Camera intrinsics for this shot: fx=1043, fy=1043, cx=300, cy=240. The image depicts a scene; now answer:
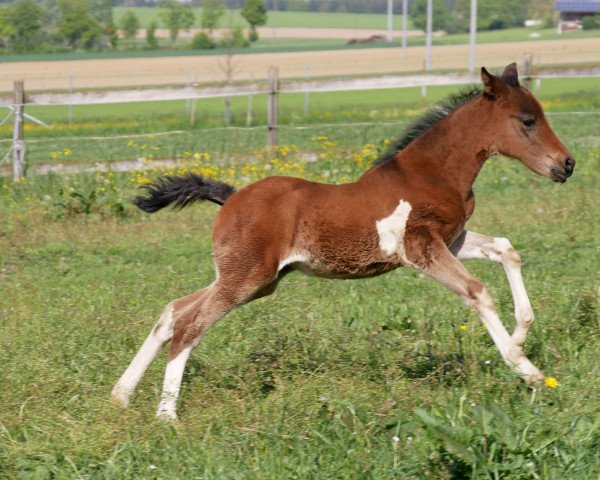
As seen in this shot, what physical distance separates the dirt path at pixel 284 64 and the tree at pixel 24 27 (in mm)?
8112

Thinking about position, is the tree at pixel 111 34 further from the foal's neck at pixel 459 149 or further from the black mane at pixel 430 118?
the foal's neck at pixel 459 149

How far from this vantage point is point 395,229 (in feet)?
19.3

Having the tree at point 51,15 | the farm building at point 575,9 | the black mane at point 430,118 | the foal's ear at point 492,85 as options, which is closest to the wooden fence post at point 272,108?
the black mane at point 430,118

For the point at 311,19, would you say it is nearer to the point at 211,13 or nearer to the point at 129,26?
the point at 129,26

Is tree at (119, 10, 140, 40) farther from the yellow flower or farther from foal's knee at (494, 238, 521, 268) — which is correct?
the yellow flower

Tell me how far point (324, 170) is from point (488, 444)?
9.81 metres

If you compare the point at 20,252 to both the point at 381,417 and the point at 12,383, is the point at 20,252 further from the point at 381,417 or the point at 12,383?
the point at 381,417

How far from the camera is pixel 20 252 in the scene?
10227mm

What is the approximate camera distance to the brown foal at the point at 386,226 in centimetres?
579

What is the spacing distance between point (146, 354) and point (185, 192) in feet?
3.42

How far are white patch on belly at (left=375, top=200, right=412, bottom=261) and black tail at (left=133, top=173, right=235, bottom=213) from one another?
982mm

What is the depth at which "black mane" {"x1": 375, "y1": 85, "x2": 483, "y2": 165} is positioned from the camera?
6352 mm

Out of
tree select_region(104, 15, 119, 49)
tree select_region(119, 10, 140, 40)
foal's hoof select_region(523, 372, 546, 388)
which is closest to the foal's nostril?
foal's hoof select_region(523, 372, 546, 388)

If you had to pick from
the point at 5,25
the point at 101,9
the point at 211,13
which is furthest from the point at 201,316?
the point at 101,9
